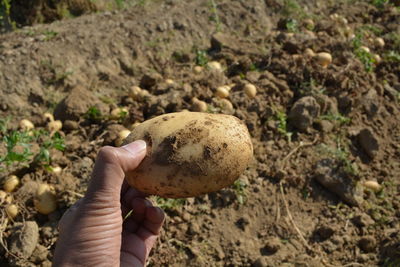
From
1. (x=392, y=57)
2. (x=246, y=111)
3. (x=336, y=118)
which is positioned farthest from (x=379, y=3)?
(x=246, y=111)

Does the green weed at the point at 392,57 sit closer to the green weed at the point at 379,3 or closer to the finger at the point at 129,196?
the green weed at the point at 379,3

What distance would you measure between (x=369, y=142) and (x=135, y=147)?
2.34 meters

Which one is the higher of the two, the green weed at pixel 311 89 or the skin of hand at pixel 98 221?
the skin of hand at pixel 98 221

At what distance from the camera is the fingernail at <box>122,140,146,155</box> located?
183 cm

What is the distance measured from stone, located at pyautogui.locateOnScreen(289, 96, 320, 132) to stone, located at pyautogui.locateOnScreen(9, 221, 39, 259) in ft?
7.23

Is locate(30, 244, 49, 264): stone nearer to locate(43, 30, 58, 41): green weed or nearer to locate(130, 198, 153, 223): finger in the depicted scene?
locate(130, 198, 153, 223): finger

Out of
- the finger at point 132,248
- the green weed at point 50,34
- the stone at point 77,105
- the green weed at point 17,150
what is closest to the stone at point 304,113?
the stone at point 77,105

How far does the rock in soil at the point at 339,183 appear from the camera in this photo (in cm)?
307

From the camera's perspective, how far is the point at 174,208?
2793mm

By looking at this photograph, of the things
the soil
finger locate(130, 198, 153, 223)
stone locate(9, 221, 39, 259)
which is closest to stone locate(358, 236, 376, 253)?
the soil

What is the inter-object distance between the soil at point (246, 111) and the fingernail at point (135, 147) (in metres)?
0.96

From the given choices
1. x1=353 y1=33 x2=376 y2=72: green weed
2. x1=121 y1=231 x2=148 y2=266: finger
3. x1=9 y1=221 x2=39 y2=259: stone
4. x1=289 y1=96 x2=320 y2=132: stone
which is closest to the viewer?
x1=121 y1=231 x2=148 y2=266: finger

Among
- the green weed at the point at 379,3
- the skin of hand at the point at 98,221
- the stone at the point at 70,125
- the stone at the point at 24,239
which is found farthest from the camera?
the green weed at the point at 379,3

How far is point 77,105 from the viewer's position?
11.1 ft
